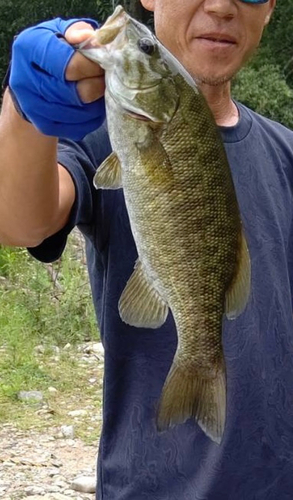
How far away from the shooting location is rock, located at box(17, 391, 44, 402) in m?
5.31

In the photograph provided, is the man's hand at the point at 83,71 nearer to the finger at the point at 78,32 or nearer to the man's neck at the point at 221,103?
the finger at the point at 78,32

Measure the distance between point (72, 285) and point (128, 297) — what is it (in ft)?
15.6

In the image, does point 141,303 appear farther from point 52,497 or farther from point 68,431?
point 68,431

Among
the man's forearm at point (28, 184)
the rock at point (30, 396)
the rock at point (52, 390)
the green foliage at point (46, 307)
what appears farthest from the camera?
the green foliage at point (46, 307)

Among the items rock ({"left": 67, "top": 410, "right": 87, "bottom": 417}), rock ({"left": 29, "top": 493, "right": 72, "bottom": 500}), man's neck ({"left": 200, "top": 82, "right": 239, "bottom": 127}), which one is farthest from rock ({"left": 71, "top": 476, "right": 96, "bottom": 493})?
man's neck ({"left": 200, "top": 82, "right": 239, "bottom": 127})

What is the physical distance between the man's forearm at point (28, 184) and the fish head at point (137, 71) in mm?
204

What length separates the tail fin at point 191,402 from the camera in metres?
1.96

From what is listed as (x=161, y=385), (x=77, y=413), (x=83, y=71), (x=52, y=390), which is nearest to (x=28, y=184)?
(x=83, y=71)

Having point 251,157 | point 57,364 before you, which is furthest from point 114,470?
point 57,364

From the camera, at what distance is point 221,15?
97.7 inches

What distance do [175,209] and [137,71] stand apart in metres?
0.29

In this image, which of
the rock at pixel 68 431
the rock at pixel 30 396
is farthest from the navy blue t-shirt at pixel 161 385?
the rock at pixel 30 396

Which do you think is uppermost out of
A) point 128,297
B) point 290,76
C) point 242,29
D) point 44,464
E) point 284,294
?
point 242,29

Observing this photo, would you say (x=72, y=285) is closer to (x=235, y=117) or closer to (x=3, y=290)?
(x=3, y=290)
